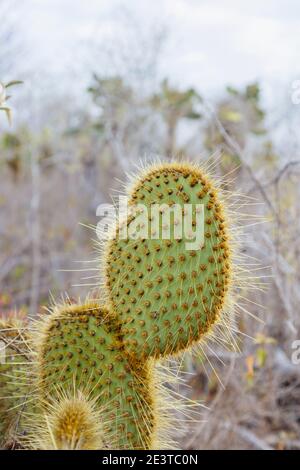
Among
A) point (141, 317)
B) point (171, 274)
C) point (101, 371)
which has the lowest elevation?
point (101, 371)

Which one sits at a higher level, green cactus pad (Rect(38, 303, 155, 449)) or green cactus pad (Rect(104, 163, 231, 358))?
green cactus pad (Rect(104, 163, 231, 358))

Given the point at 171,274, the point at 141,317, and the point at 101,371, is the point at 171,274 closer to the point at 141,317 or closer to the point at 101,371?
the point at 141,317

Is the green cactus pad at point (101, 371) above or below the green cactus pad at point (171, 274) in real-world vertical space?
below

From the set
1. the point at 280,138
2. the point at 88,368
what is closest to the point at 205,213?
the point at 88,368

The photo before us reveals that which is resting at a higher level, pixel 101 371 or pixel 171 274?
pixel 171 274

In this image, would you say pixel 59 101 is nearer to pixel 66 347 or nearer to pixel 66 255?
pixel 66 255

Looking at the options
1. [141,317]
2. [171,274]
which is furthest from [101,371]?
[171,274]
